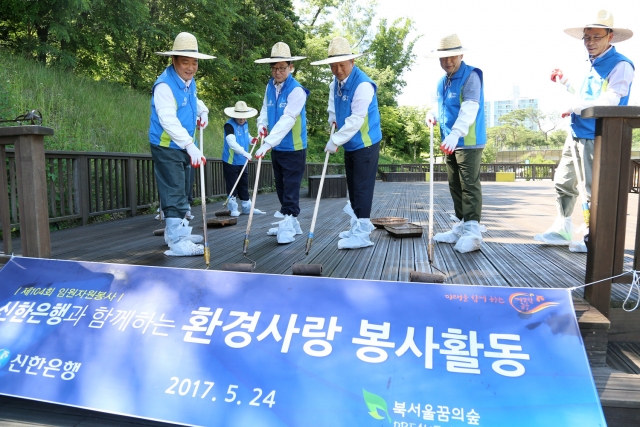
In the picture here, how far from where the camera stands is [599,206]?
228 centimetres

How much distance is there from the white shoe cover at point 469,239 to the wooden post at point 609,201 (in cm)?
134


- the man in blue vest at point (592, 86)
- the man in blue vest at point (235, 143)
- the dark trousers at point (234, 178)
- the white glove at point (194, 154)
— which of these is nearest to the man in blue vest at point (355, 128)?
the white glove at point (194, 154)

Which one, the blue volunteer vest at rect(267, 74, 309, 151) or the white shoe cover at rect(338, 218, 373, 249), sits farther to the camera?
the blue volunteer vest at rect(267, 74, 309, 151)

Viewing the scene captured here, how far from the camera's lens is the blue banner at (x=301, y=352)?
1.73 meters

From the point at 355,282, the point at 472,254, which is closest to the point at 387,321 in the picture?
the point at 355,282

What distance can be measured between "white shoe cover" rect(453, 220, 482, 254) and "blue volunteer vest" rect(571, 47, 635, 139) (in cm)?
96

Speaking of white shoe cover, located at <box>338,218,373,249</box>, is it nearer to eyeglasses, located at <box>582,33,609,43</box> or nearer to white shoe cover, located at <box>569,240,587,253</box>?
white shoe cover, located at <box>569,240,587,253</box>

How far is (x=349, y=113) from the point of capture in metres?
3.71

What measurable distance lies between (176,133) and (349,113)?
1.32 meters

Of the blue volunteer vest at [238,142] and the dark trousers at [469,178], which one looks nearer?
the dark trousers at [469,178]

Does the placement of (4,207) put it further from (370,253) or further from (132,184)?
(132,184)

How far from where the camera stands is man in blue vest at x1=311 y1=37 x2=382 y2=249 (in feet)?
11.6

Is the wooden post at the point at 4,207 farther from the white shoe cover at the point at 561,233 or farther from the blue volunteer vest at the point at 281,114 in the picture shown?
the white shoe cover at the point at 561,233

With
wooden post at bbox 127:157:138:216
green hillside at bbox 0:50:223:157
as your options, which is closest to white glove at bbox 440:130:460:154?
wooden post at bbox 127:157:138:216
